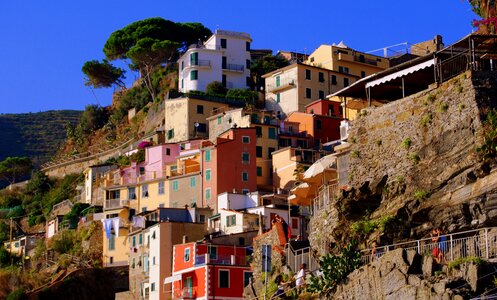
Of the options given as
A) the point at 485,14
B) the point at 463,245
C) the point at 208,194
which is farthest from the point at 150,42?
the point at 463,245

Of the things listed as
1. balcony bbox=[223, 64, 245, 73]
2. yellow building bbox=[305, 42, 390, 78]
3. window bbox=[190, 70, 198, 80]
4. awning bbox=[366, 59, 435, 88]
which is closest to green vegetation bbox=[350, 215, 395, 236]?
awning bbox=[366, 59, 435, 88]

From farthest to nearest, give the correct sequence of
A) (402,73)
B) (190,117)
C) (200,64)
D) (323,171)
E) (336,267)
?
1. (200,64)
2. (190,117)
3. (323,171)
4. (402,73)
5. (336,267)

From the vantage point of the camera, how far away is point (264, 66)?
111062 millimetres

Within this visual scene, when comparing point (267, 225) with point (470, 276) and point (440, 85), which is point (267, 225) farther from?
point (470, 276)

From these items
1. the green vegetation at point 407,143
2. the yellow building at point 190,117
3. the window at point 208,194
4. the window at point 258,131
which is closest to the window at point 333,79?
the yellow building at point 190,117

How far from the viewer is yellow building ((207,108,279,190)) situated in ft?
281

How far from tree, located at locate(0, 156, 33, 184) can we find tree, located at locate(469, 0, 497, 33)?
299 ft

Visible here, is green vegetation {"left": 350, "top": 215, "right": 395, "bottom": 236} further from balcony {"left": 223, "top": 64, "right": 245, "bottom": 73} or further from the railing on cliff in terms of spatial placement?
balcony {"left": 223, "top": 64, "right": 245, "bottom": 73}

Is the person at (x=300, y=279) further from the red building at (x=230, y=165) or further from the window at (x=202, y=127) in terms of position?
the window at (x=202, y=127)

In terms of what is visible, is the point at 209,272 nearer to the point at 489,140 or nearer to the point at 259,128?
the point at 489,140

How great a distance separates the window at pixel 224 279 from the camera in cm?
6191

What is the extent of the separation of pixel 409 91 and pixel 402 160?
5.40 metres

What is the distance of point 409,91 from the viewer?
153 feet

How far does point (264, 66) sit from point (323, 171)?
55506 mm
